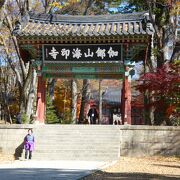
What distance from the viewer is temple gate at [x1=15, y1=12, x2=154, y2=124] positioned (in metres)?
18.3

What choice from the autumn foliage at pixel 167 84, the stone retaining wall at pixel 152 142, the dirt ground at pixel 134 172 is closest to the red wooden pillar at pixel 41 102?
the dirt ground at pixel 134 172

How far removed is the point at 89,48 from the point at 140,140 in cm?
512

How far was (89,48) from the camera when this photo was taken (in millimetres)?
19062

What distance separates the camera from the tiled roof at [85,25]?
18.2m

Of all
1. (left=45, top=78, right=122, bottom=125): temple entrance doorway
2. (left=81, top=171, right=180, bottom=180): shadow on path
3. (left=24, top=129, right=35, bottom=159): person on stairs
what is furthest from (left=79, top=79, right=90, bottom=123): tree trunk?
(left=81, top=171, right=180, bottom=180): shadow on path

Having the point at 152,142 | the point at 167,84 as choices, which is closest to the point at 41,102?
the point at 152,142

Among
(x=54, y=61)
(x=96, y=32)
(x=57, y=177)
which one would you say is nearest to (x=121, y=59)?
(x=96, y=32)

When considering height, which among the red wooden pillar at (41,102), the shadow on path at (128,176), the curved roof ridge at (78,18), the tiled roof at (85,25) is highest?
the curved roof ridge at (78,18)

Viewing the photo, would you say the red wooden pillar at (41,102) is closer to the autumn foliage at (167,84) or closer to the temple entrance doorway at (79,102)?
the autumn foliage at (167,84)

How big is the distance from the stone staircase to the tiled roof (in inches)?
168

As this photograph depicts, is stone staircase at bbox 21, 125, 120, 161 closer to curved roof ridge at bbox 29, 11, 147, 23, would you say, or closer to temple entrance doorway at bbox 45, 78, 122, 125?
curved roof ridge at bbox 29, 11, 147, 23

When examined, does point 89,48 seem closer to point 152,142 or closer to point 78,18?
point 78,18

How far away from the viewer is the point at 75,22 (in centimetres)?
2064

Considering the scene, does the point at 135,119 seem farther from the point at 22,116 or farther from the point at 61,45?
the point at 61,45
